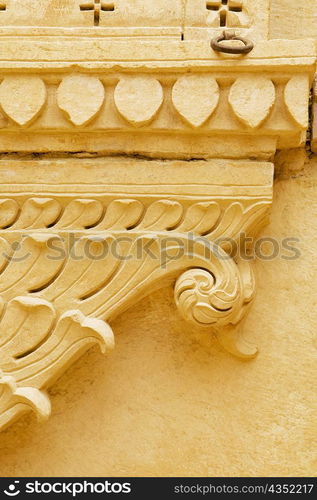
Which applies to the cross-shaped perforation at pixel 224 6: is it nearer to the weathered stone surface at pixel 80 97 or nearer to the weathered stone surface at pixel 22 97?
the weathered stone surface at pixel 80 97

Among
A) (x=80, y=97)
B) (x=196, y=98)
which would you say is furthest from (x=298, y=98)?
(x=80, y=97)

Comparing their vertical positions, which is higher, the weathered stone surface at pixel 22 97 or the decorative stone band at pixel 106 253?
the weathered stone surface at pixel 22 97

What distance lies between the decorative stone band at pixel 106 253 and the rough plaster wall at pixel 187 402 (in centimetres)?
7

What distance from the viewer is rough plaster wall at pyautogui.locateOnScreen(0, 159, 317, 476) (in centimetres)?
237

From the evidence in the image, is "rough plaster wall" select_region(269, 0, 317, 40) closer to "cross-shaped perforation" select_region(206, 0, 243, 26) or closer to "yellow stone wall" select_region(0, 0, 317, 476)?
"cross-shaped perforation" select_region(206, 0, 243, 26)

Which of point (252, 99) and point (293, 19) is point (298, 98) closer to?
point (252, 99)

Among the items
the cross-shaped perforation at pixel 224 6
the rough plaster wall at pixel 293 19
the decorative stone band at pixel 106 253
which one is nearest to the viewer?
the decorative stone band at pixel 106 253

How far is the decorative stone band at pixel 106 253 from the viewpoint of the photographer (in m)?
2.37

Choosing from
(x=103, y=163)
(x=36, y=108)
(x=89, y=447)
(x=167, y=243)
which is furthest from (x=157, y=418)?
(x=36, y=108)

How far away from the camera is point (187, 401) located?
95.0 inches

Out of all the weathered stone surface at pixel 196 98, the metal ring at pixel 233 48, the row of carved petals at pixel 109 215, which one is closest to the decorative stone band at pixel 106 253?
the row of carved petals at pixel 109 215

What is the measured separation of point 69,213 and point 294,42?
1.96ft

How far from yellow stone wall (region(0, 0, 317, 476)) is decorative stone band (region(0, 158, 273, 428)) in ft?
0.21

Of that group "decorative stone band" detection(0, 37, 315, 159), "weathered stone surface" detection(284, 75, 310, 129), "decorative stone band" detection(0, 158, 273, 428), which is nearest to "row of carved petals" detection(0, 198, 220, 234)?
"decorative stone band" detection(0, 158, 273, 428)
